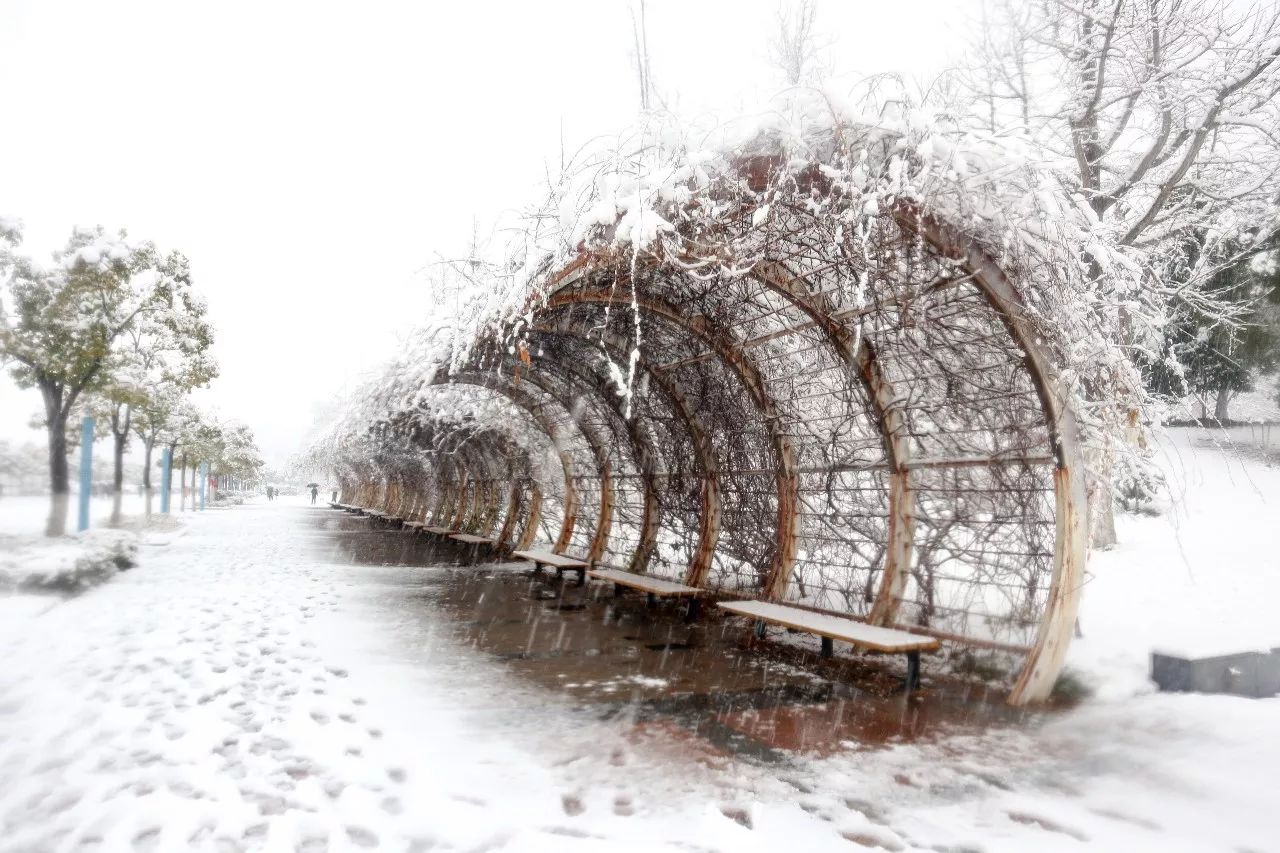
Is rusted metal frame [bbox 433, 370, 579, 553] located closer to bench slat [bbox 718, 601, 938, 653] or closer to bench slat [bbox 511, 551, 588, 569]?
bench slat [bbox 511, 551, 588, 569]

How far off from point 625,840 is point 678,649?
405 centimetres

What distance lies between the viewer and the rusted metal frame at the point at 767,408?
7.66 m

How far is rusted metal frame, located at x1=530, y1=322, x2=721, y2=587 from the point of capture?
29.9ft

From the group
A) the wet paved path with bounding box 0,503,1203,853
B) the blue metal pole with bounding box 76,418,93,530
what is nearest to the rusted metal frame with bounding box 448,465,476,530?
the blue metal pole with bounding box 76,418,93,530

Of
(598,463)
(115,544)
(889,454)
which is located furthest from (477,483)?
(889,454)

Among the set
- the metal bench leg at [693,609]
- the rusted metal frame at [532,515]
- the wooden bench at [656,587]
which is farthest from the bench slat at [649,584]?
the rusted metal frame at [532,515]

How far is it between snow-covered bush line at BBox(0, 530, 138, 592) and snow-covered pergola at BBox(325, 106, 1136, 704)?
3916mm

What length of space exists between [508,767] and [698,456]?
18.6 feet

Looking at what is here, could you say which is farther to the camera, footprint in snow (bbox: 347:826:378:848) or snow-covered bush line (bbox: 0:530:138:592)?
snow-covered bush line (bbox: 0:530:138:592)

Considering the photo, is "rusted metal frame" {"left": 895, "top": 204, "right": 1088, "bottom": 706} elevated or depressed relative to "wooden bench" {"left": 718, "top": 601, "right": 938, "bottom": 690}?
elevated

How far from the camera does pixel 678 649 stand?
721 cm

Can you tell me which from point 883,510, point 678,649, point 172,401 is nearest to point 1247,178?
point 883,510

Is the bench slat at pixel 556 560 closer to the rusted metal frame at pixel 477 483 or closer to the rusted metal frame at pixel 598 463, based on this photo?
the rusted metal frame at pixel 598 463

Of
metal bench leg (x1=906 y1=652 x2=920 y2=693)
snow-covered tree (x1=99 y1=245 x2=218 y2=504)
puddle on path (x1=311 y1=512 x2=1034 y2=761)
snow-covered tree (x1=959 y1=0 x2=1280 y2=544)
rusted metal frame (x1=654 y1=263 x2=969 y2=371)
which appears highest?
snow-covered tree (x1=959 y1=0 x2=1280 y2=544)
